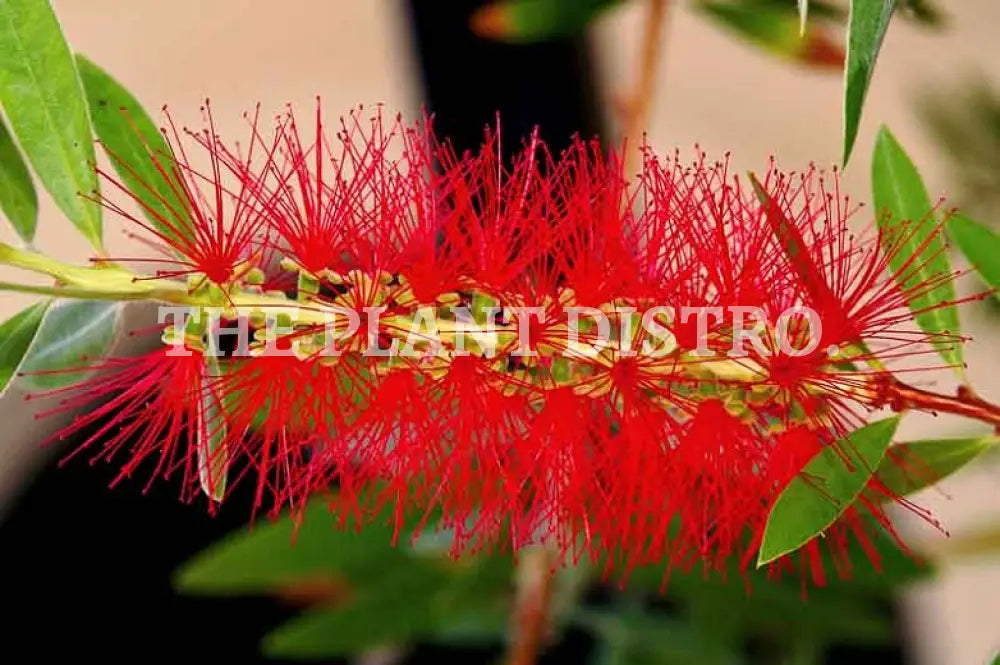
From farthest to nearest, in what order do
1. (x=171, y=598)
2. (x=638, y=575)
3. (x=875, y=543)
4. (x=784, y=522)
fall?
(x=171, y=598)
(x=638, y=575)
(x=875, y=543)
(x=784, y=522)

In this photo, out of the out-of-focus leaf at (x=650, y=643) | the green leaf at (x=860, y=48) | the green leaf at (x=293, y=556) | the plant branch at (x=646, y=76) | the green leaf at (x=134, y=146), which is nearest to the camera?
the green leaf at (x=860, y=48)

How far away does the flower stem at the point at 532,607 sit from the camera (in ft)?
3.08

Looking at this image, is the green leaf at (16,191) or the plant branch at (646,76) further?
the plant branch at (646,76)

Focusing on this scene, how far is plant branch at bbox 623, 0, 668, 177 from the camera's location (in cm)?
89

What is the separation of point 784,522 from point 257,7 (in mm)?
1786

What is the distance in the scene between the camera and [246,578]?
103cm

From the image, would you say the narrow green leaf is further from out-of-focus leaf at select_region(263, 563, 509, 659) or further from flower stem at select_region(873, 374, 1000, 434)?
out-of-focus leaf at select_region(263, 563, 509, 659)

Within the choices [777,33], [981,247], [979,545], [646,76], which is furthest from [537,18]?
[979,545]

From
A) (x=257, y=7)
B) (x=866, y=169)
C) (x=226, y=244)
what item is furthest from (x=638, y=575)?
(x=257, y=7)

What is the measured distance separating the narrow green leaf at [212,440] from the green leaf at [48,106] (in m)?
0.08

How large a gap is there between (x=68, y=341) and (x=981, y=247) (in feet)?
1.38

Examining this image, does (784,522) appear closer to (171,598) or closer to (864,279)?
(864,279)

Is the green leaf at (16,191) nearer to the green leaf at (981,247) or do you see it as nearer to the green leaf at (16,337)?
the green leaf at (16,337)

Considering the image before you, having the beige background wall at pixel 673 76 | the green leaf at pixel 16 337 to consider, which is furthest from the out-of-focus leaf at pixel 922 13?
the beige background wall at pixel 673 76
